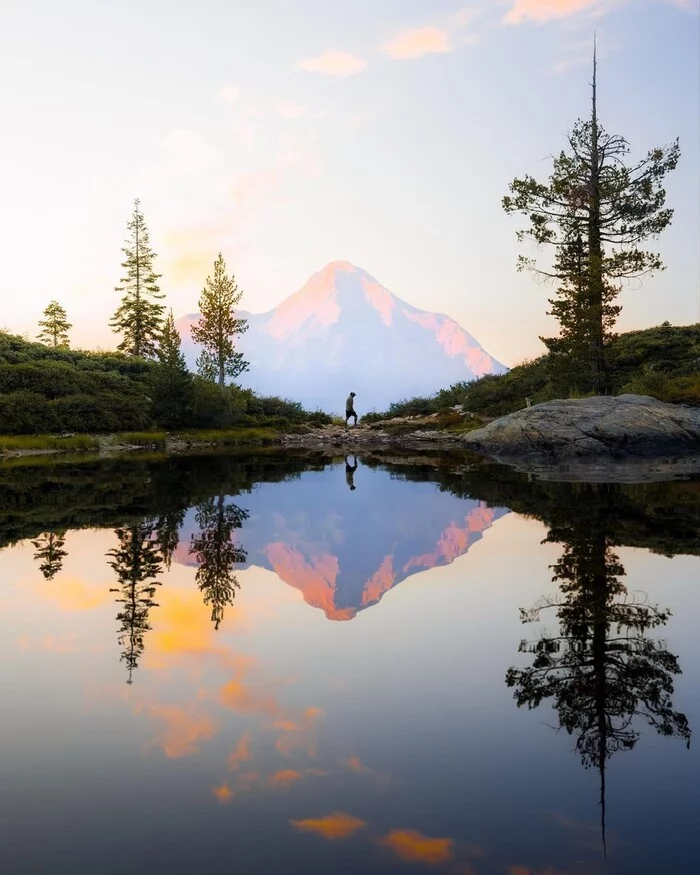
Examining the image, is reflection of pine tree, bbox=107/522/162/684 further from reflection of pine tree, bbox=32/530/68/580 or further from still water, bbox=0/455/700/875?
reflection of pine tree, bbox=32/530/68/580

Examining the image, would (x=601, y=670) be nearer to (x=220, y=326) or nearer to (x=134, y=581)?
(x=134, y=581)

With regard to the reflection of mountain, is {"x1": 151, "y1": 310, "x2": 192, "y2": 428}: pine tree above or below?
above

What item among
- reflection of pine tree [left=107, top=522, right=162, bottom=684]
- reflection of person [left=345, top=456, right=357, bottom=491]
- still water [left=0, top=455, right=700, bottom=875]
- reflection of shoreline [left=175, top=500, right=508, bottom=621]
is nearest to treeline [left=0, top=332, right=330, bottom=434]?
reflection of person [left=345, top=456, right=357, bottom=491]

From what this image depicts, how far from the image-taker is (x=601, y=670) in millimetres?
6051

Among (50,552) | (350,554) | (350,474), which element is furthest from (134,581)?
(350,474)

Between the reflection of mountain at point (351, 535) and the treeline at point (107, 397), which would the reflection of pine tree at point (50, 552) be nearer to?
the reflection of mountain at point (351, 535)

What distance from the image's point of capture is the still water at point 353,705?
378 centimetres

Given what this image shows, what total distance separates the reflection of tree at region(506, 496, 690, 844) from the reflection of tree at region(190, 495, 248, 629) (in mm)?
3330

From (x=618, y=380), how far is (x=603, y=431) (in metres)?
17.5

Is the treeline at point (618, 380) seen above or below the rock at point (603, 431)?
above

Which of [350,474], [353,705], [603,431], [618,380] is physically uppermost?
[618,380]

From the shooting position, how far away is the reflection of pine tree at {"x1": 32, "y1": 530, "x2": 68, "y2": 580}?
1043cm

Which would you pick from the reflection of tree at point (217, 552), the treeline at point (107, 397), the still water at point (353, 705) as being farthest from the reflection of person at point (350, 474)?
the treeline at point (107, 397)

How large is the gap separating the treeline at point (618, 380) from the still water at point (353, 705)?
24150mm
